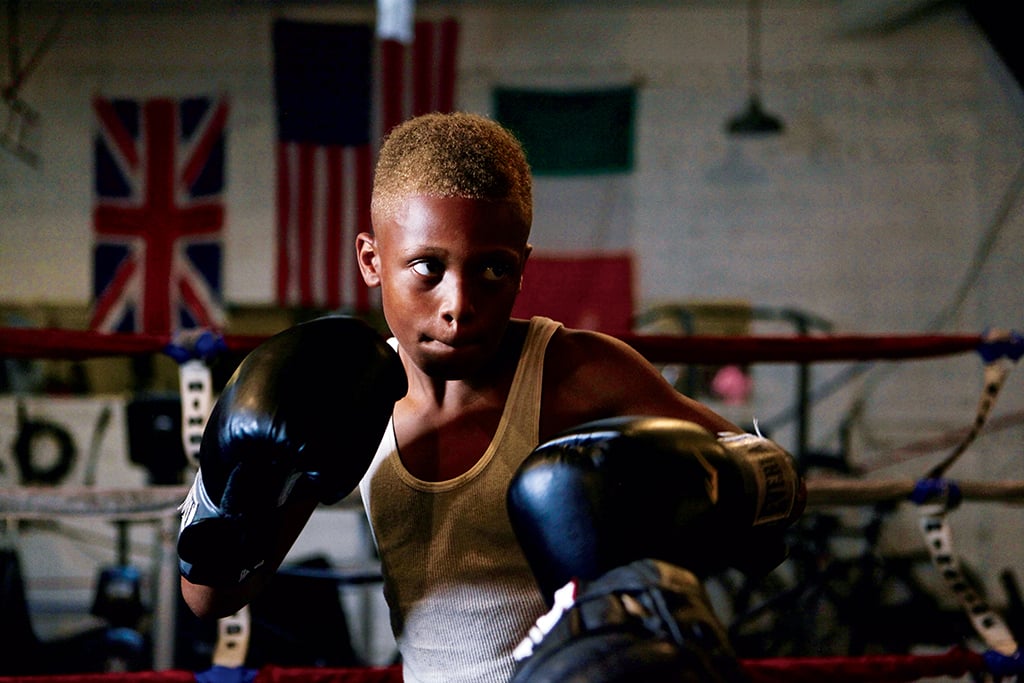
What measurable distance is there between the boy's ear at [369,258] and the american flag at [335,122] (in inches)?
145

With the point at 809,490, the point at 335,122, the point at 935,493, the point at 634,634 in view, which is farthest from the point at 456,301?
the point at 335,122

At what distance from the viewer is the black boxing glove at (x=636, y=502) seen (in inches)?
26.2

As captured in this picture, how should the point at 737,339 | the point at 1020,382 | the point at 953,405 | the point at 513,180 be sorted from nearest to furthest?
the point at 513,180 → the point at 737,339 → the point at 1020,382 → the point at 953,405

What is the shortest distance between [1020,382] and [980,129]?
1.55 meters

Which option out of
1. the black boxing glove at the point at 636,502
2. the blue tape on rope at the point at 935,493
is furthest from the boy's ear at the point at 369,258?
the blue tape on rope at the point at 935,493

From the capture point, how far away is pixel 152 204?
478cm

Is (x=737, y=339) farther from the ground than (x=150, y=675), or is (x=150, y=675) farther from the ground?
(x=737, y=339)

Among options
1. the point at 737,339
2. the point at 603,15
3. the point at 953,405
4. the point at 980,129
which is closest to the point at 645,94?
the point at 603,15

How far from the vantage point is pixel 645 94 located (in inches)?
200

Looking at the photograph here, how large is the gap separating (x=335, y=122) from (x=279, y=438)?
158 inches

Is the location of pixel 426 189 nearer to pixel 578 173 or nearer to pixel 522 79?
pixel 578 173

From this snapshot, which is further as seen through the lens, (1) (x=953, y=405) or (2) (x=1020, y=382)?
(1) (x=953, y=405)

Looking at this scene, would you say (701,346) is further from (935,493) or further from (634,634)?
(634,634)

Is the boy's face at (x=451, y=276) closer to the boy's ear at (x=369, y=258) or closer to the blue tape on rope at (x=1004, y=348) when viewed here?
the boy's ear at (x=369, y=258)
